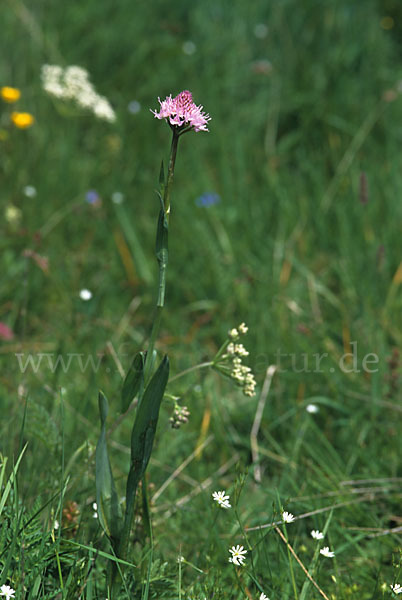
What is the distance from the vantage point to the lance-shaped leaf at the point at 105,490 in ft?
3.83

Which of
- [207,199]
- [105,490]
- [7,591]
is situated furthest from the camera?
[207,199]

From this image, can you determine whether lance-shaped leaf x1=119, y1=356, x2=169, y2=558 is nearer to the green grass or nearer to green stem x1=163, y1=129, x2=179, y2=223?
the green grass

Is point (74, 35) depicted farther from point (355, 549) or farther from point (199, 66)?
point (355, 549)

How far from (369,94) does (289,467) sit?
2398mm

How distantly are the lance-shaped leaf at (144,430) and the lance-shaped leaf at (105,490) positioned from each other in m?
0.03

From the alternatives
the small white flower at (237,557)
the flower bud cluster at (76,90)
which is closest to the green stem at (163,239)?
the small white flower at (237,557)

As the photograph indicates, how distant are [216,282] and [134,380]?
141 centimetres

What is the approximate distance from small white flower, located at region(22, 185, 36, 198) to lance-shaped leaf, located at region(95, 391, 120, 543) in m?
1.70

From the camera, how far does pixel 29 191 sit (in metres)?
2.68

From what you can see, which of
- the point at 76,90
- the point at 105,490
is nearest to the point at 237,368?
the point at 105,490

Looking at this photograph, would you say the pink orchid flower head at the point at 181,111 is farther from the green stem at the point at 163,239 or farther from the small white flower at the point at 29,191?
the small white flower at the point at 29,191

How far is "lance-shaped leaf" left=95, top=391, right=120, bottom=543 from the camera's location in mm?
1168

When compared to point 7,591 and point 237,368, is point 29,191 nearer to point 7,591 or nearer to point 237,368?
point 237,368

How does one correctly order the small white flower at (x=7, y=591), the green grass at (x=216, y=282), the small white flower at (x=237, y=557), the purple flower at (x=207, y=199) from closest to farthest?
the small white flower at (x=7, y=591)
the small white flower at (x=237, y=557)
the green grass at (x=216, y=282)
the purple flower at (x=207, y=199)
